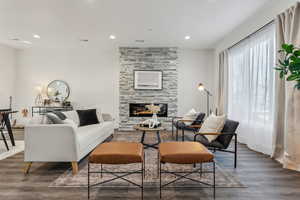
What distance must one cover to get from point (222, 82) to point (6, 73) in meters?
6.85

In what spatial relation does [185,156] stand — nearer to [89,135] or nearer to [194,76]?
[89,135]

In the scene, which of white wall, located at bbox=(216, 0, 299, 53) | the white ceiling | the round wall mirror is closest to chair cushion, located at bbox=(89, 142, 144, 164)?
the white ceiling

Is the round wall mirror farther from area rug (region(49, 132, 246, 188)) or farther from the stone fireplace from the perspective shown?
area rug (region(49, 132, 246, 188))

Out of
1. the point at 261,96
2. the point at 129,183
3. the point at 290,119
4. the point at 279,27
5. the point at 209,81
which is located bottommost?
the point at 129,183

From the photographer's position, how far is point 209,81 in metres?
6.58

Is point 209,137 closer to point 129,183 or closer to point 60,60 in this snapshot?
point 129,183

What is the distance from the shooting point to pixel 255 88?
4.04m

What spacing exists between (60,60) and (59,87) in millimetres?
930

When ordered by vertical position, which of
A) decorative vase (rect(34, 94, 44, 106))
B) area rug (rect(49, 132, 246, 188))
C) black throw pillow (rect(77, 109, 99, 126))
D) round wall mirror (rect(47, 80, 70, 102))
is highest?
round wall mirror (rect(47, 80, 70, 102))

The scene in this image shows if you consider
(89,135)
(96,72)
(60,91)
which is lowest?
(89,135)

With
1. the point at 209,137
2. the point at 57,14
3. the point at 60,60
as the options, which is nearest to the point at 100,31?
the point at 57,14

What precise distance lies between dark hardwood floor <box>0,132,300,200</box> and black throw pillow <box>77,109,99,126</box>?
148 cm

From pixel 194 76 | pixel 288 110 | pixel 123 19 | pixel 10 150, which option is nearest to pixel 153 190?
pixel 288 110

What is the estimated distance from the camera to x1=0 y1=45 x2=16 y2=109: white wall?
6108mm
